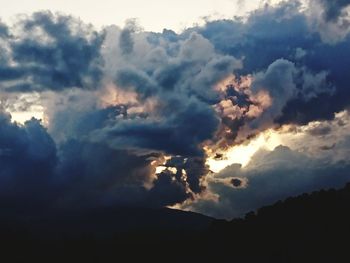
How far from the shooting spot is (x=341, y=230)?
196m

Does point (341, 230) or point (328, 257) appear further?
point (341, 230)

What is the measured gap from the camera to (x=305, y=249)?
19788cm

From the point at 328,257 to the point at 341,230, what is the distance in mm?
17280

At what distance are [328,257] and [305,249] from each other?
53.4 ft

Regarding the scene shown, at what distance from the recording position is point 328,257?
182 metres

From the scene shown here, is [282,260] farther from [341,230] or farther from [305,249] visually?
[341,230]

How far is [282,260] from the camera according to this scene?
199250 mm

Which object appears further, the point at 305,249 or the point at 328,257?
the point at 305,249

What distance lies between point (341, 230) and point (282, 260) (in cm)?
2158

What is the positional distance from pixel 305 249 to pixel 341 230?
13.2m

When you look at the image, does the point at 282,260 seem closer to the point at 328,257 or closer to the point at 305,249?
the point at 305,249

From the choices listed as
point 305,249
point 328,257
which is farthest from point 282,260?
point 328,257
